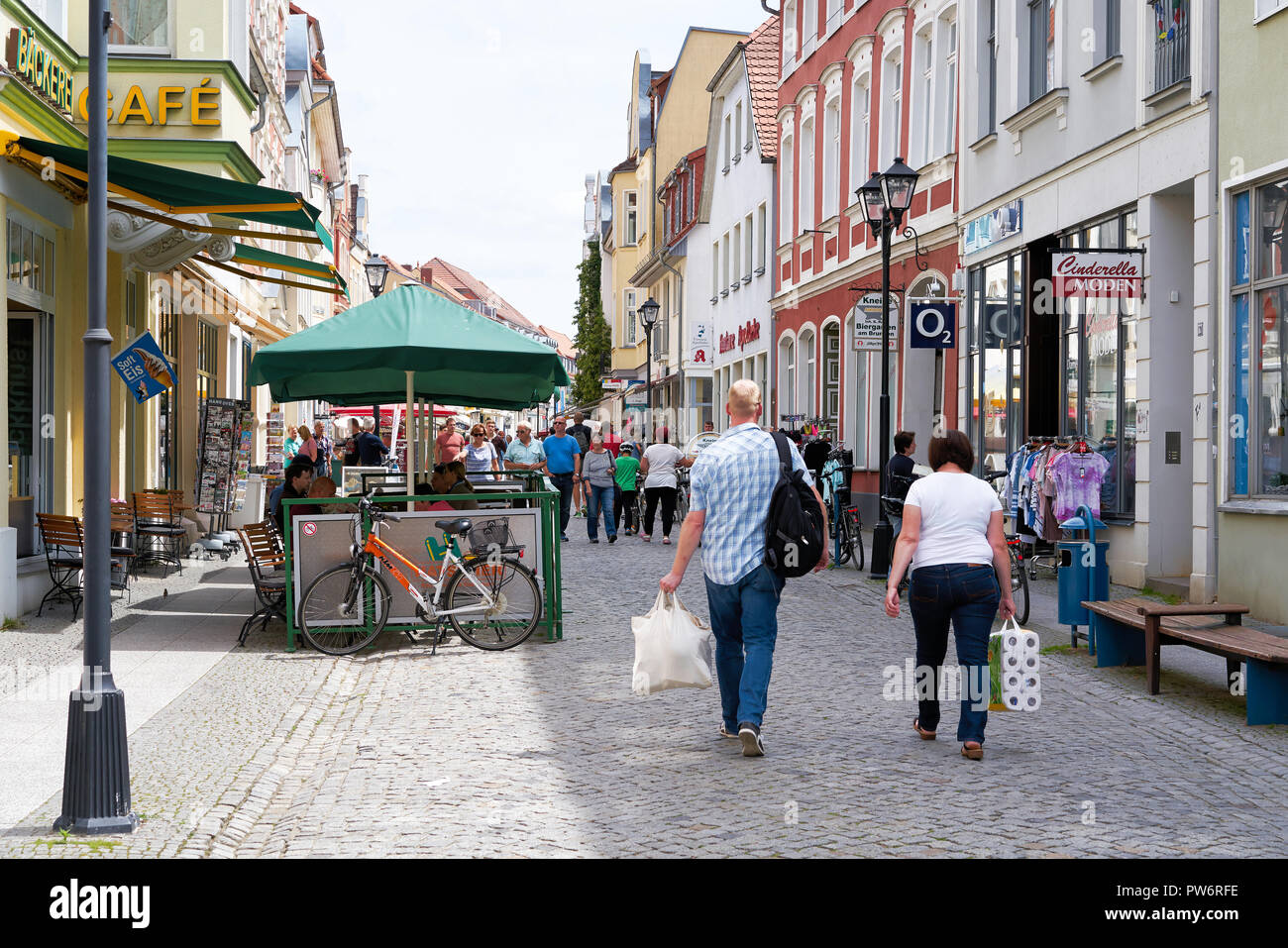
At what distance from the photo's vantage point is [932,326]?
19.1 meters

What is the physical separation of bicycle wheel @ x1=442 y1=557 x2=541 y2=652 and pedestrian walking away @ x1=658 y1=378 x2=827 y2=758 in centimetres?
409

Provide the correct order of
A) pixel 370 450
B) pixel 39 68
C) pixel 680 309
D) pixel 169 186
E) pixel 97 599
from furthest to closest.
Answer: pixel 680 309, pixel 370 450, pixel 39 68, pixel 169 186, pixel 97 599

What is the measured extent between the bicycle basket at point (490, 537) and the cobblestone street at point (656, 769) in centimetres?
101

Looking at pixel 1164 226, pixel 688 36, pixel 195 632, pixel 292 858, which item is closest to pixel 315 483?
pixel 195 632

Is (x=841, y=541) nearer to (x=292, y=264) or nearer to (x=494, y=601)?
(x=292, y=264)

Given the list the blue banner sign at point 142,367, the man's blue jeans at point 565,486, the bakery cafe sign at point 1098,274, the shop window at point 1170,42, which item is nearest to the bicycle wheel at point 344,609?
the blue banner sign at point 142,367

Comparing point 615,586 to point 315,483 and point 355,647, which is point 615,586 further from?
point 355,647

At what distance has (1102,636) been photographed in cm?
1035

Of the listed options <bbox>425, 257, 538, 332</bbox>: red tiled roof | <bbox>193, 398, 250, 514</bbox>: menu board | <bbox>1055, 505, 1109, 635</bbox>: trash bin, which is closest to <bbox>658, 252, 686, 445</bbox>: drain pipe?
<bbox>193, 398, 250, 514</bbox>: menu board

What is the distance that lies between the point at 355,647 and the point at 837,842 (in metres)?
6.18

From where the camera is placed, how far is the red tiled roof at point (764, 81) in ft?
109

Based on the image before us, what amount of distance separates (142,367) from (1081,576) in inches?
308

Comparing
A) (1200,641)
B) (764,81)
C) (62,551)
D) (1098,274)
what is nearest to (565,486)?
(1098,274)

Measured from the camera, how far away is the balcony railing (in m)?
14.1
